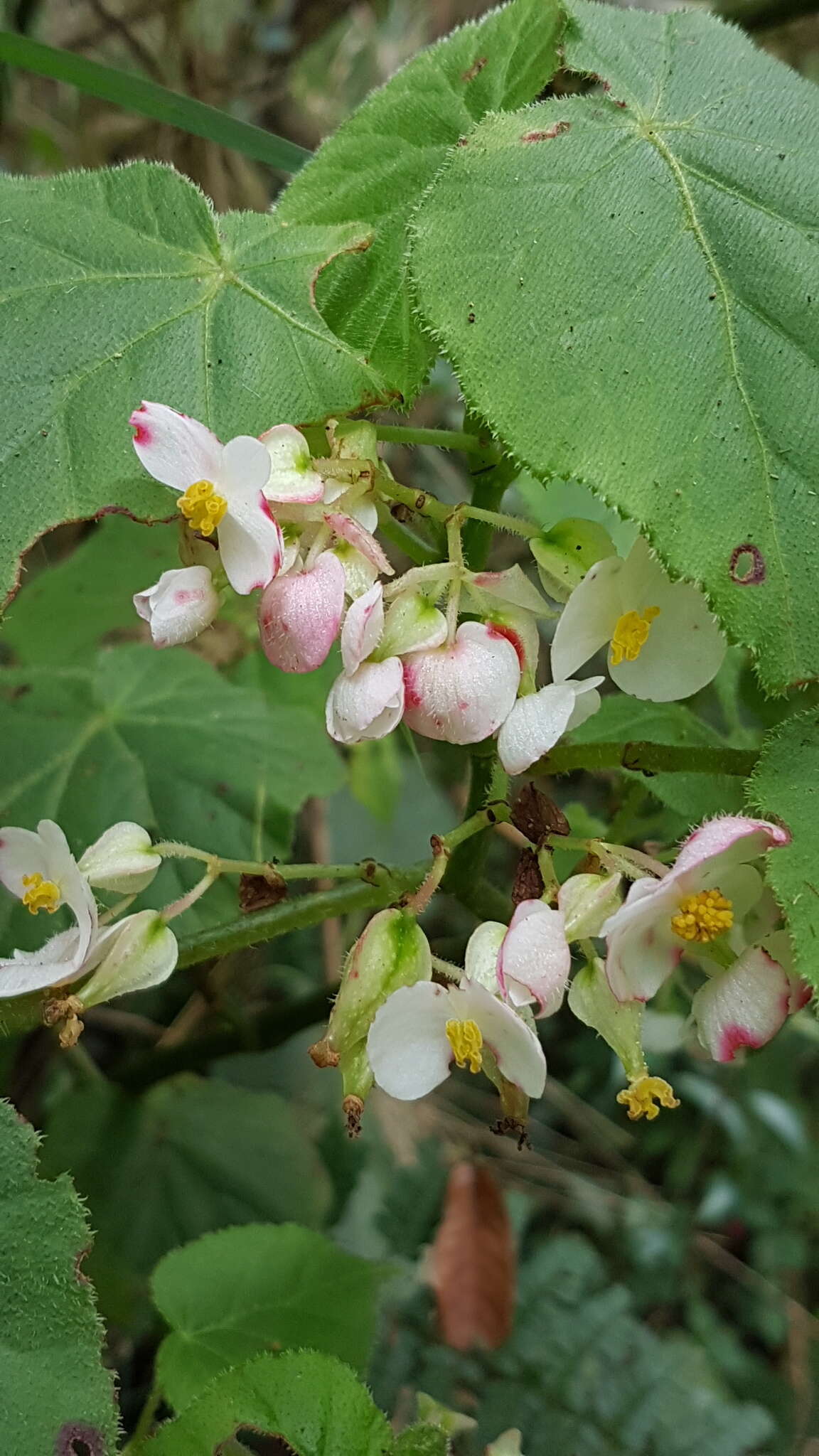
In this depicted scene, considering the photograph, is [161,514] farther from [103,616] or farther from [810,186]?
[103,616]

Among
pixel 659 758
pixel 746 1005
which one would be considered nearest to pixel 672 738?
pixel 659 758

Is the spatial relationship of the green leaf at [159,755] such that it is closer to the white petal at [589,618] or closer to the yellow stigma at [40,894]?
the yellow stigma at [40,894]

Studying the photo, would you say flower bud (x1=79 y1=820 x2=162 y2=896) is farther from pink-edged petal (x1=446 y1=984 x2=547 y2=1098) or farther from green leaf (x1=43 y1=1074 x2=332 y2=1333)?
green leaf (x1=43 y1=1074 x2=332 y2=1333)

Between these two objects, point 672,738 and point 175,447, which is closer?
point 175,447

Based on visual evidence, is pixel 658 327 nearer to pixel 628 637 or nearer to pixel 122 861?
pixel 628 637

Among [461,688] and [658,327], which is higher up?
[658,327]

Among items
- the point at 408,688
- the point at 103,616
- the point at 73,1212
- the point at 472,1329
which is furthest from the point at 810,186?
the point at 472,1329
